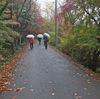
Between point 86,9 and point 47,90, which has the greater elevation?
point 86,9

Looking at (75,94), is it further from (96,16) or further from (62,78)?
(96,16)

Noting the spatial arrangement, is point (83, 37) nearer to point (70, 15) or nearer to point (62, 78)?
point (70, 15)

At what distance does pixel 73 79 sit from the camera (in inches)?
237

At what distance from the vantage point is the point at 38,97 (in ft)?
14.2

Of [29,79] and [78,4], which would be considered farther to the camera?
[78,4]

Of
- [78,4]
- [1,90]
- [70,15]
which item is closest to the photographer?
[1,90]

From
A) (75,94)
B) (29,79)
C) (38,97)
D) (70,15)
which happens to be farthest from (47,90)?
(70,15)

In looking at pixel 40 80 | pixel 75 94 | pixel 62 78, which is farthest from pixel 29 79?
pixel 75 94

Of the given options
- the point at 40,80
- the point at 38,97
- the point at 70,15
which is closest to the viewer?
the point at 38,97

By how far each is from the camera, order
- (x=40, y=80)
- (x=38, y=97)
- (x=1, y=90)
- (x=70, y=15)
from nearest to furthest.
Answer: (x=38, y=97) < (x=1, y=90) < (x=40, y=80) < (x=70, y=15)

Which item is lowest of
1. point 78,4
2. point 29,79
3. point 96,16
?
point 29,79

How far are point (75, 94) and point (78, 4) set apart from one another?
17.9ft

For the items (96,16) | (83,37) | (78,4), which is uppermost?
(78,4)

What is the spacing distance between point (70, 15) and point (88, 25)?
132 cm
